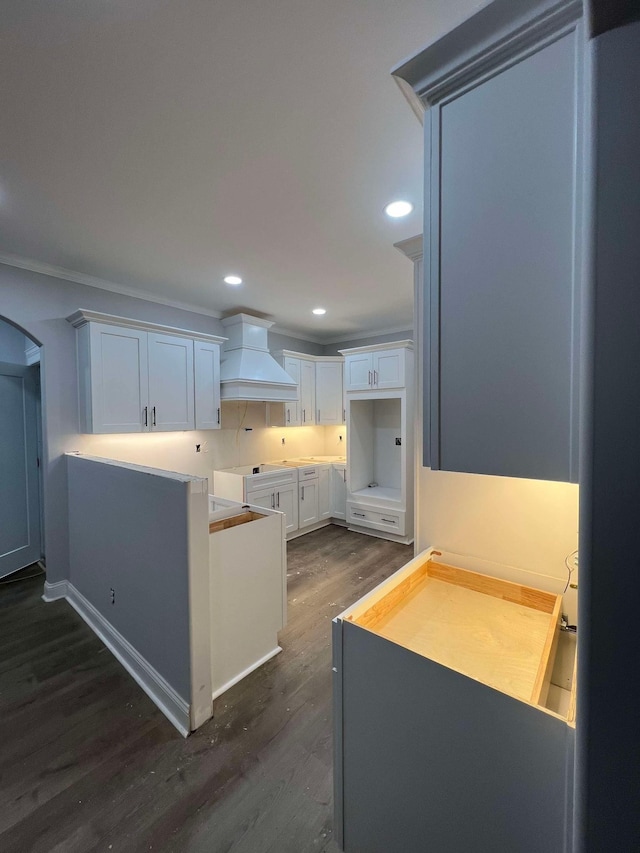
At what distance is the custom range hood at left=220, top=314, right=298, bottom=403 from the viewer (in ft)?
12.8

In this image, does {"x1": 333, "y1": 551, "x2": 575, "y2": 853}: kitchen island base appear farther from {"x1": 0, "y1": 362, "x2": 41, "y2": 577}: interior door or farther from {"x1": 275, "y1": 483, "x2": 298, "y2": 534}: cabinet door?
{"x1": 0, "y1": 362, "x2": 41, "y2": 577}: interior door

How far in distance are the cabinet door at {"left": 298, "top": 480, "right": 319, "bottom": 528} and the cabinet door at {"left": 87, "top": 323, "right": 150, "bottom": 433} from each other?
6.60 feet

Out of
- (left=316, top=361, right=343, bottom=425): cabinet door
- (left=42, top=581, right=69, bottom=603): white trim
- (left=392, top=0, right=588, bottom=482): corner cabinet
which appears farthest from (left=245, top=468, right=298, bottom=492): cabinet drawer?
(left=392, top=0, right=588, bottom=482): corner cabinet

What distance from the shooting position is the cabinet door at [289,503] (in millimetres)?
4148

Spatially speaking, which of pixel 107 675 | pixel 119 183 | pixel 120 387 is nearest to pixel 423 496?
pixel 107 675

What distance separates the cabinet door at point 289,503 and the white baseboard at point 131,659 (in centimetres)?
195

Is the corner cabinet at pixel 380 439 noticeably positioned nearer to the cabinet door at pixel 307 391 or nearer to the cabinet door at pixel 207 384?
the cabinet door at pixel 307 391

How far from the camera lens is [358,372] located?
14.5 feet

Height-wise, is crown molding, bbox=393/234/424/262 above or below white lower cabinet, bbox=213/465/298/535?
above

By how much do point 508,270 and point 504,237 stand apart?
70mm

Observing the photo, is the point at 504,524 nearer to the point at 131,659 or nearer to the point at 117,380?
the point at 131,659

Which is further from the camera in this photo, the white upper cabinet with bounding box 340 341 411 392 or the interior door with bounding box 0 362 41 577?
the white upper cabinet with bounding box 340 341 411 392

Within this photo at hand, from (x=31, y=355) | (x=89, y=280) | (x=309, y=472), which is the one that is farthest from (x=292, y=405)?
(x=31, y=355)

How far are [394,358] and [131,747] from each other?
12.4ft
